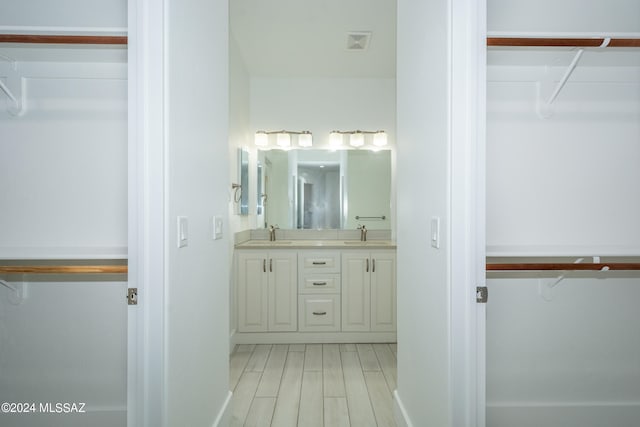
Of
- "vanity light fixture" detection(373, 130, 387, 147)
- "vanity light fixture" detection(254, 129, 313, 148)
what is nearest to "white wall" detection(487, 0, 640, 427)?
"vanity light fixture" detection(373, 130, 387, 147)

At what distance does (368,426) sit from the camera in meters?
1.91

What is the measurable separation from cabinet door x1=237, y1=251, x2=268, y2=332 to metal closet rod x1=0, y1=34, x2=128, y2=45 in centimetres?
212

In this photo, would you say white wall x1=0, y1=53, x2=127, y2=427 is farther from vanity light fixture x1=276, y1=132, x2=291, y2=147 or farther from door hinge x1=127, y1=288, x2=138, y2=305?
vanity light fixture x1=276, y1=132, x2=291, y2=147

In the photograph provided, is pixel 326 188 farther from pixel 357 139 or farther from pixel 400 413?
pixel 400 413

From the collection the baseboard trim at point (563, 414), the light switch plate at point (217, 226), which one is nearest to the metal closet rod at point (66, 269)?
the light switch plate at point (217, 226)

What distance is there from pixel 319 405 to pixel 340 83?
311 centimetres

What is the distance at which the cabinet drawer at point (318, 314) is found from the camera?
3.17 meters

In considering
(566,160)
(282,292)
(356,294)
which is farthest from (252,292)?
(566,160)

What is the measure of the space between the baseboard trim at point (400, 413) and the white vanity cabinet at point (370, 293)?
1.19m

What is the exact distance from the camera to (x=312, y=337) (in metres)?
3.18

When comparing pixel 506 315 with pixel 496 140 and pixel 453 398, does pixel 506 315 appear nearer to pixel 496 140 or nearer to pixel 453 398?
pixel 453 398

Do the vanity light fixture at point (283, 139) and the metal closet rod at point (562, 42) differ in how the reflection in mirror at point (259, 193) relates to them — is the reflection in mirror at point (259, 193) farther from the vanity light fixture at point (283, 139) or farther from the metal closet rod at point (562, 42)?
the metal closet rod at point (562, 42)

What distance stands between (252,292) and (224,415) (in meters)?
1.38

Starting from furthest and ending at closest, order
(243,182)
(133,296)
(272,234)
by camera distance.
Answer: (272,234), (243,182), (133,296)
